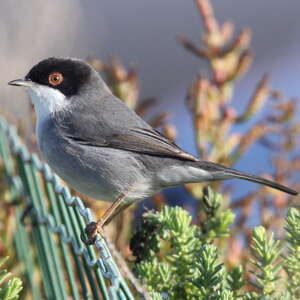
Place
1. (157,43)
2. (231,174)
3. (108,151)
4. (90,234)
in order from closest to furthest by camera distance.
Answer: (90,234) < (231,174) < (108,151) < (157,43)

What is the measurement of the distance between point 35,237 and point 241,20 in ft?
14.8

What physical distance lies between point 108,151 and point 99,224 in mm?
696

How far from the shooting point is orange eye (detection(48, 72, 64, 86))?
380 centimetres

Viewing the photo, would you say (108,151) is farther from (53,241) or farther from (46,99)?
(53,241)

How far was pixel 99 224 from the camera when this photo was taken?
116 inches

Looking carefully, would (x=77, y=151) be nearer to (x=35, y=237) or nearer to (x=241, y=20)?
(x=35, y=237)

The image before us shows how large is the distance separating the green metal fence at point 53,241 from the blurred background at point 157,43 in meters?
0.76

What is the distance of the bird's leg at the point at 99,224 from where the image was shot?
2511mm

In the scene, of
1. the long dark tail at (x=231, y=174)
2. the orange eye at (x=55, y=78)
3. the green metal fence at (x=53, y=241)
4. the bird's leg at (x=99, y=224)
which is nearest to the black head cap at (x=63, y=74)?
the orange eye at (x=55, y=78)

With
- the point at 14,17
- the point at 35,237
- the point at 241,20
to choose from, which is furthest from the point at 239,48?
the point at 241,20

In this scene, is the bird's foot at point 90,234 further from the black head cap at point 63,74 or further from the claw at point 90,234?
the black head cap at point 63,74

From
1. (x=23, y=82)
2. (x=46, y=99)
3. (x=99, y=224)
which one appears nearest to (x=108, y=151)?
(x=46, y=99)

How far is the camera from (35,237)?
3.11 m

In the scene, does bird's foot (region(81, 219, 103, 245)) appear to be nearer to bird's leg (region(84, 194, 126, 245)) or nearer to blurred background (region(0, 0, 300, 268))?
bird's leg (region(84, 194, 126, 245))
